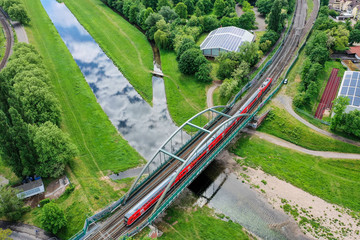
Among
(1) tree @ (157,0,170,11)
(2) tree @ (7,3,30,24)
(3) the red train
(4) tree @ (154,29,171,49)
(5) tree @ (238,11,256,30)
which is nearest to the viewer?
(3) the red train

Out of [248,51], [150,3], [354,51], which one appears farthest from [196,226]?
[150,3]

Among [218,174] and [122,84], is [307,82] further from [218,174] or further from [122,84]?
[122,84]

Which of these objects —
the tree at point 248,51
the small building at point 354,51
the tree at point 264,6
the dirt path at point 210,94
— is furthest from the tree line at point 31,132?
the tree at point 264,6

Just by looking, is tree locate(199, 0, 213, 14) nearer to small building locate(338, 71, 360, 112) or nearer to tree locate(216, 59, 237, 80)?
tree locate(216, 59, 237, 80)

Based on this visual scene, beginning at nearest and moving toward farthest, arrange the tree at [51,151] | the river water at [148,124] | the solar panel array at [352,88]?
1. the river water at [148,124]
2. the tree at [51,151]
3. the solar panel array at [352,88]

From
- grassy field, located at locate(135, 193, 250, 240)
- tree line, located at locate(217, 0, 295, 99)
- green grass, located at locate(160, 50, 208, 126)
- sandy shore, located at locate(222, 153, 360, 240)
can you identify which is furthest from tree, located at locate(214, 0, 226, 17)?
grassy field, located at locate(135, 193, 250, 240)

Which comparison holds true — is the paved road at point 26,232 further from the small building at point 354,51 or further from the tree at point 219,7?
the tree at point 219,7

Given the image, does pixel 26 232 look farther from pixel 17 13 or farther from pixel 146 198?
pixel 17 13
